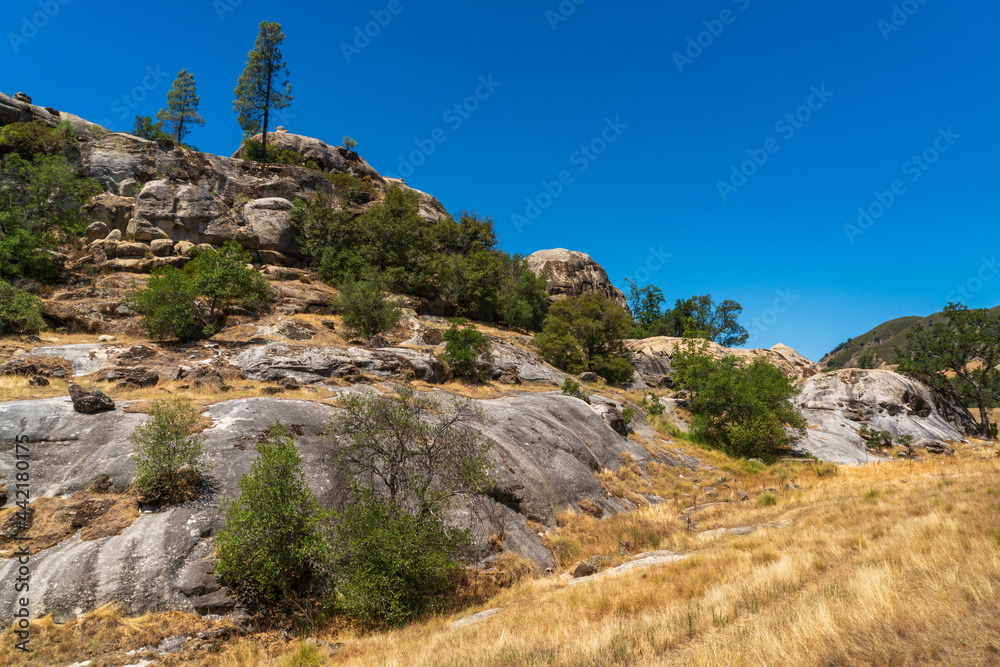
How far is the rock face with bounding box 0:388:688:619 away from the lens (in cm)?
966

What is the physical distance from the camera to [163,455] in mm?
11844

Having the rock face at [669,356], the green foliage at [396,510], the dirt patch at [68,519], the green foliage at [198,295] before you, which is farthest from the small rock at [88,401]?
the rock face at [669,356]

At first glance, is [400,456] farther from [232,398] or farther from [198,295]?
[198,295]

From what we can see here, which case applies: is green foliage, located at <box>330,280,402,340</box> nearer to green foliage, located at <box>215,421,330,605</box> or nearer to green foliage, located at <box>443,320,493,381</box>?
green foliage, located at <box>443,320,493,381</box>

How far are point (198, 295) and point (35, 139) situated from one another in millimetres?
34021

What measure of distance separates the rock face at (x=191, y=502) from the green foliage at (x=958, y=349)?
47.9 metres

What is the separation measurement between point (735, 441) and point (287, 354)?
31110 millimetres

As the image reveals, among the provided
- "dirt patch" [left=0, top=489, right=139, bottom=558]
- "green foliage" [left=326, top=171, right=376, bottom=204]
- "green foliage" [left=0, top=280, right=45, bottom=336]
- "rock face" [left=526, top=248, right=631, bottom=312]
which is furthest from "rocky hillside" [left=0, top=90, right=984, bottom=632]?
"rock face" [left=526, top=248, right=631, bottom=312]

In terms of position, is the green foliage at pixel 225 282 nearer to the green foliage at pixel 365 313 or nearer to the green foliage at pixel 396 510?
the green foliage at pixel 365 313

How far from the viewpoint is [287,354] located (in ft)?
79.8

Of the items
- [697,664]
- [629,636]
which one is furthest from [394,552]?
[697,664]

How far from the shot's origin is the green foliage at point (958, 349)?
4397 centimetres

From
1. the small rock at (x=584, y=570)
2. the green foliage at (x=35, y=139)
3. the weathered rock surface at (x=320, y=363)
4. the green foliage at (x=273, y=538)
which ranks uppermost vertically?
the green foliage at (x=35, y=139)

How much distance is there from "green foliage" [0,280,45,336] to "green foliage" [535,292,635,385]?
119 ft
